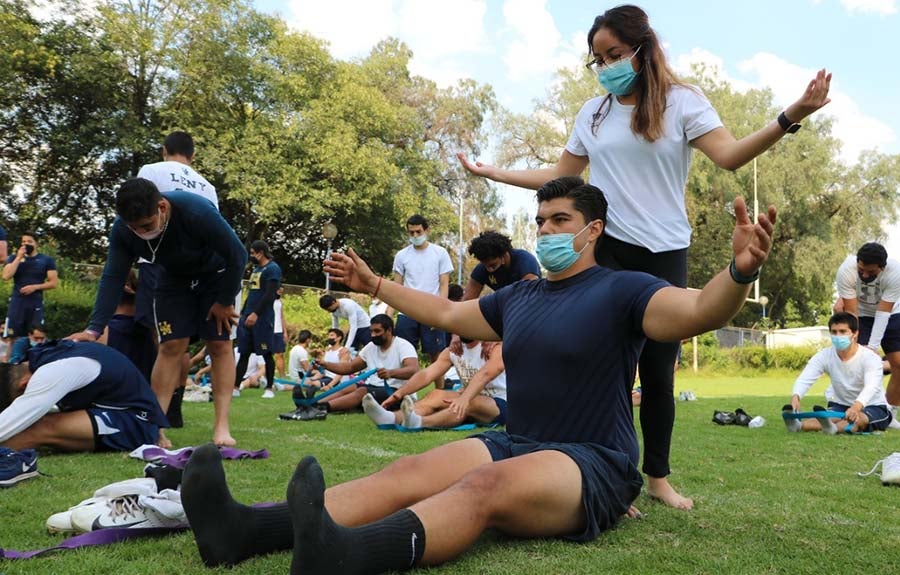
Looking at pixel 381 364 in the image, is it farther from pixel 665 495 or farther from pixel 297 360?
pixel 297 360

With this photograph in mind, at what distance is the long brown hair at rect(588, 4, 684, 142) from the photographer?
336 cm

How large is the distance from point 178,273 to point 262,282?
5.01 m

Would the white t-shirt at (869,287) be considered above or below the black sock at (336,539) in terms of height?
above

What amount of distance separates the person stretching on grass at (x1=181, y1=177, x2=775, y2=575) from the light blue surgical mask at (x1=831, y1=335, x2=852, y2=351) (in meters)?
5.35

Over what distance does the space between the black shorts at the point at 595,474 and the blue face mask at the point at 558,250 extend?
0.70 m

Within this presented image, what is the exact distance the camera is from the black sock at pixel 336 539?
6.06 ft

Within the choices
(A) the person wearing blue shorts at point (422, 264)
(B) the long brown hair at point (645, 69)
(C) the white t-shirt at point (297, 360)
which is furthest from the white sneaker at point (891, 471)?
(C) the white t-shirt at point (297, 360)

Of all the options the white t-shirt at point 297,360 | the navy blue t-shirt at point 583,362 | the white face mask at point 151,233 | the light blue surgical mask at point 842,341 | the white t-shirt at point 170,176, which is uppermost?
the white t-shirt at point 170,176

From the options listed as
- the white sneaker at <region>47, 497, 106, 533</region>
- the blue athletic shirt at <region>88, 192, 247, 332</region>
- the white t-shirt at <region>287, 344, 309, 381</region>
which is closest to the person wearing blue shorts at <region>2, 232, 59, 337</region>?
the white t-shirt at <region>287, 344, 309, 381</region>

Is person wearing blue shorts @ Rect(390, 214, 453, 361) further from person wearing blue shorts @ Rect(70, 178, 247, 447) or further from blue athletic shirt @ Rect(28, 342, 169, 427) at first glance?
blue athletic shirt @ Rect(28, 342, 169, 427)

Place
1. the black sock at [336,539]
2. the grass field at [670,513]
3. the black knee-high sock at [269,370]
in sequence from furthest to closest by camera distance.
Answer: the black knee-high sock at [269,370], the grass field at [670,513], the black sock at [336,539]

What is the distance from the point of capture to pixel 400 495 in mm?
2484

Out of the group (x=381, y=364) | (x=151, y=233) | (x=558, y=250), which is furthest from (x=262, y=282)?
(x=558, y=250)

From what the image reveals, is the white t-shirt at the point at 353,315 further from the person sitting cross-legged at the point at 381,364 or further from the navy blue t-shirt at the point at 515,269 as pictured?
the navy blue t-shirt at the point at 515,269
